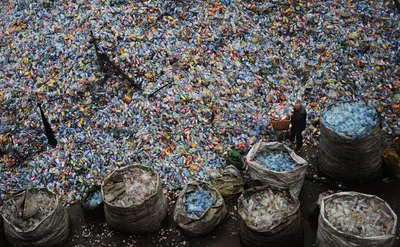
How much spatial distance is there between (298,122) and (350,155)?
129cm

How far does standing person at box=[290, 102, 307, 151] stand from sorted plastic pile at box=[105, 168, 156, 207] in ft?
9.27

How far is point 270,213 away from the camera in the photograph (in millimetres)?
6668

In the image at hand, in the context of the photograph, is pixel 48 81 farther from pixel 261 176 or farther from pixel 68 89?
pixel 261 176

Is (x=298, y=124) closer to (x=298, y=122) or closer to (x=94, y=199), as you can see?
(x=298, y=122)

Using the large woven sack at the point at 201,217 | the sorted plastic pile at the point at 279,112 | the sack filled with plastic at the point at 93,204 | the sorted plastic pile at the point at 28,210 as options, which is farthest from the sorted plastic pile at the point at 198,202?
the sorted plastic pile at the point at 279,112

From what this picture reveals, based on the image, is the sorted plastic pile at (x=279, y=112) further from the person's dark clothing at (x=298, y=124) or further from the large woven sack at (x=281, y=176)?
the large woven sack at (x=281, y=176)

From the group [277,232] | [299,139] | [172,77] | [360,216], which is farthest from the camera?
[172,77]

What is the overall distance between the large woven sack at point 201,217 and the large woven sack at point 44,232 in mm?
1816

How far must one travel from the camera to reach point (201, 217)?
6.98 m

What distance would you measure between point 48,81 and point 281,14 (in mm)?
Answer: 5343

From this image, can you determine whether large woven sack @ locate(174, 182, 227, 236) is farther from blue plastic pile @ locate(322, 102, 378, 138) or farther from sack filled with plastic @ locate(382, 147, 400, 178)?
sack filled with plastic @ locate(382, 147, 400, 178)

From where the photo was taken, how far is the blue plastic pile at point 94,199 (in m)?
7.54

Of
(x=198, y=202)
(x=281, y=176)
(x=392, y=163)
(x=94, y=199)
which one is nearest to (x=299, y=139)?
(x=281, y=176)

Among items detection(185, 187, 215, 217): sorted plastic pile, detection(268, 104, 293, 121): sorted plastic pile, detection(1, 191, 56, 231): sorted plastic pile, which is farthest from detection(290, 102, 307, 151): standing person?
detection(1, 191, 56, 231): sorted plastic pile
